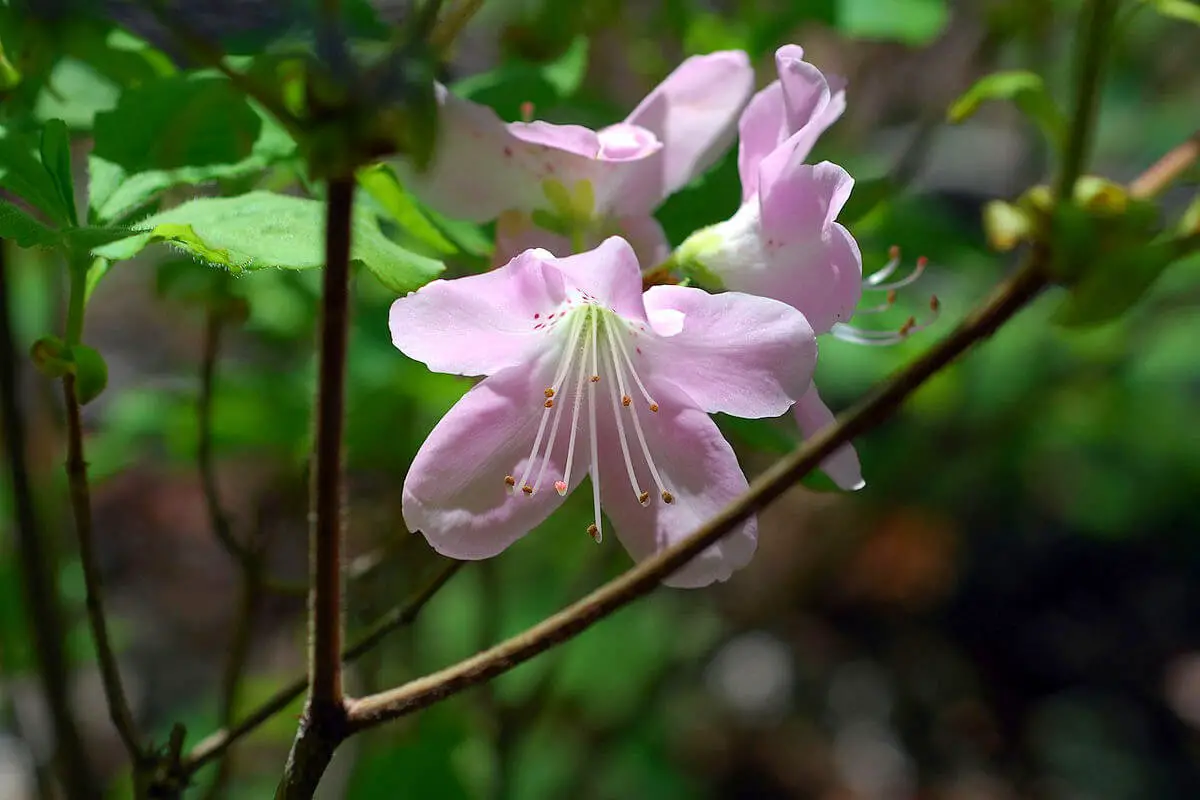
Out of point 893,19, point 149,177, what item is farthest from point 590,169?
point 893,19

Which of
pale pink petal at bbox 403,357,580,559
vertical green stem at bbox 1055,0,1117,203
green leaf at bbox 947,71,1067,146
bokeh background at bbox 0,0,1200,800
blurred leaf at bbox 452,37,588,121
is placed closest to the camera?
vertical green stem at bbox 1055,0,1117,203

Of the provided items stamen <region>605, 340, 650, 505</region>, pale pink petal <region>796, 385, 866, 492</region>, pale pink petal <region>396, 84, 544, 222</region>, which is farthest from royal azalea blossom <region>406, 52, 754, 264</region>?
pale pink petal <region>796, 385, 866, 492</region>

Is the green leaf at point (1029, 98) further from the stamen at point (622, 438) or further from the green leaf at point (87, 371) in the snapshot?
the green leaf at point (87, 371)

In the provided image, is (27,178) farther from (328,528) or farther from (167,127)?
(328,528)

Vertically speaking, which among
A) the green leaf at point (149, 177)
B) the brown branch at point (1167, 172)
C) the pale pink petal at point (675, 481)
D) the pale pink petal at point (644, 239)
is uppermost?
the brown branch at point (1167, 172)

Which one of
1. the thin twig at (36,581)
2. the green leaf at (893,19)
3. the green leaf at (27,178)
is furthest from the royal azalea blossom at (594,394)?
the green leaf at (893,19)

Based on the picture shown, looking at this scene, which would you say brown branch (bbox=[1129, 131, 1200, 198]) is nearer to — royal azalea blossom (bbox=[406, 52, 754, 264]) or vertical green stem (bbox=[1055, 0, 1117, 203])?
Answer: vertical green stem (bbox=[1055, 0, 1117, 203])

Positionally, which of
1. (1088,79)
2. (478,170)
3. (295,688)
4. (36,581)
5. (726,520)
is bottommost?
(36,581)
